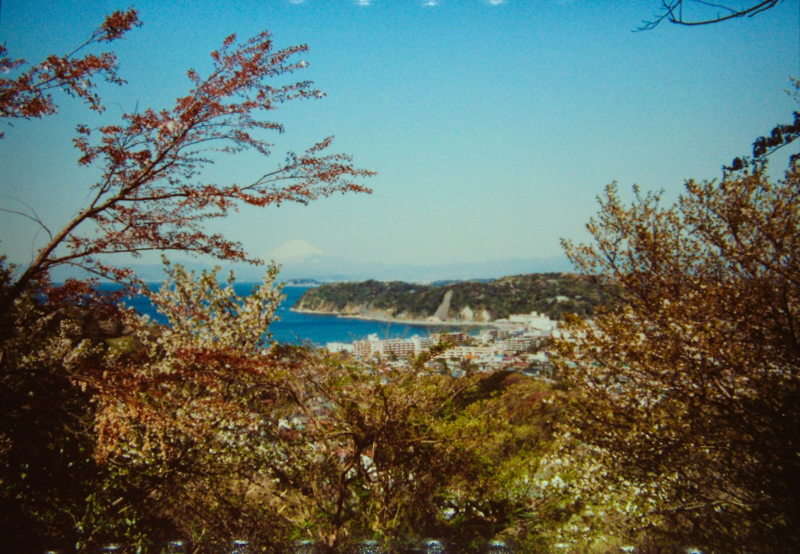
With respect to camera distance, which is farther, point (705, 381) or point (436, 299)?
point (436, 299)

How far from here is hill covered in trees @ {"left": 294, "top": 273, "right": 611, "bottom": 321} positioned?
2580 cm

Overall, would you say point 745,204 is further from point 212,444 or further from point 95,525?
point 95,525

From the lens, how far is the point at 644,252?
18.0 feet

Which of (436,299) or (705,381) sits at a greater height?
(705,381)

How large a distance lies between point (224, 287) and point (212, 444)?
2.37 meters

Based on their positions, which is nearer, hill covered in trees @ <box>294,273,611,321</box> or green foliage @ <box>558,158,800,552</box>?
green foliage @ <box>558,158,800,552</box>

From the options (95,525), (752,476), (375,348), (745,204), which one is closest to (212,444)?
(95,525)

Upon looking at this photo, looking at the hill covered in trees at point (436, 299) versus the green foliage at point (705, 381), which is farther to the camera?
the hill covered in trees at point (436, 299)

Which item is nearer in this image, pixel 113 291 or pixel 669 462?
pixel 113 291

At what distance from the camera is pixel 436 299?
3073 centimetres

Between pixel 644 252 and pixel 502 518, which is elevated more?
pixel 644 252

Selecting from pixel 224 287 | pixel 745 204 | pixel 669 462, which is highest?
pixel 745 204

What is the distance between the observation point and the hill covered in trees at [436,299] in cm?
2580

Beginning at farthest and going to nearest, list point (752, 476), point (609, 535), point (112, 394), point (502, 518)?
point (502, 518)
point (609, 535)
point (752, 476)
point (112, 394)
